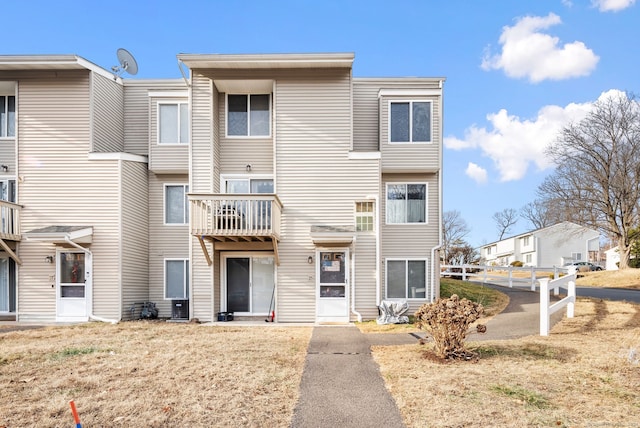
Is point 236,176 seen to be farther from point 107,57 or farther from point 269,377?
point 269,377

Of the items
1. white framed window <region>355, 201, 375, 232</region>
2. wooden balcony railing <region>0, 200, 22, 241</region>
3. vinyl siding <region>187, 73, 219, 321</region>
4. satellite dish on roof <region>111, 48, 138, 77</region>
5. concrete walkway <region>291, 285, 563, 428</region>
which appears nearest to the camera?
concrete walkway <region>291, 285, 563, 428</region>

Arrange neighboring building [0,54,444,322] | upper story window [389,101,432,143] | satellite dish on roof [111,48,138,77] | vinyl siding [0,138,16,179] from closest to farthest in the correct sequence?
neighboring building [0,54,444,322] → vinyl siding [0,138,16,179] → upper story window [389,101,432,143] → satellite dish on roof [111,48,138,77]

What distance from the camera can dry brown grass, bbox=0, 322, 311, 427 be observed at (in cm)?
443

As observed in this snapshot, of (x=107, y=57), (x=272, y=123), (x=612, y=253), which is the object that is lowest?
(x=612, y=253)

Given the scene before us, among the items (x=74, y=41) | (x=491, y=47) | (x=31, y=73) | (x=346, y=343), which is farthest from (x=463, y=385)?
(x=74, y=41)

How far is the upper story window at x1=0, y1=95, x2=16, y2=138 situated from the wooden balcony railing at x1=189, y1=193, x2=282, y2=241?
6.83 metres

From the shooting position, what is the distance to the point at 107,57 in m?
13.5

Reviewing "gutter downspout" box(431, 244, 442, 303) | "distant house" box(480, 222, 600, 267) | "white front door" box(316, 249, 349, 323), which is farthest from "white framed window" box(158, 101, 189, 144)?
"distant house" box(480, 222, 600, 267)

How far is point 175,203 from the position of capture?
43.9ft

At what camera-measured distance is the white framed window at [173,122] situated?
42.7ft

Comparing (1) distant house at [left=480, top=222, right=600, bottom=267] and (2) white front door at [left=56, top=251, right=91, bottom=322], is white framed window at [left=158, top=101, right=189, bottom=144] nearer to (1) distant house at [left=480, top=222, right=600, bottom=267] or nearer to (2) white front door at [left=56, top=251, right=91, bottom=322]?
(2) white front door at [left=56, top=251, right=91, bottom=322]

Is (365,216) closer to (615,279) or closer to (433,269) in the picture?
(433,269)

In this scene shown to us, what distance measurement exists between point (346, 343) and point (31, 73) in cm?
1213

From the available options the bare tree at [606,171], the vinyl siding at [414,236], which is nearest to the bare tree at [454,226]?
the bare tree at [606,171]
